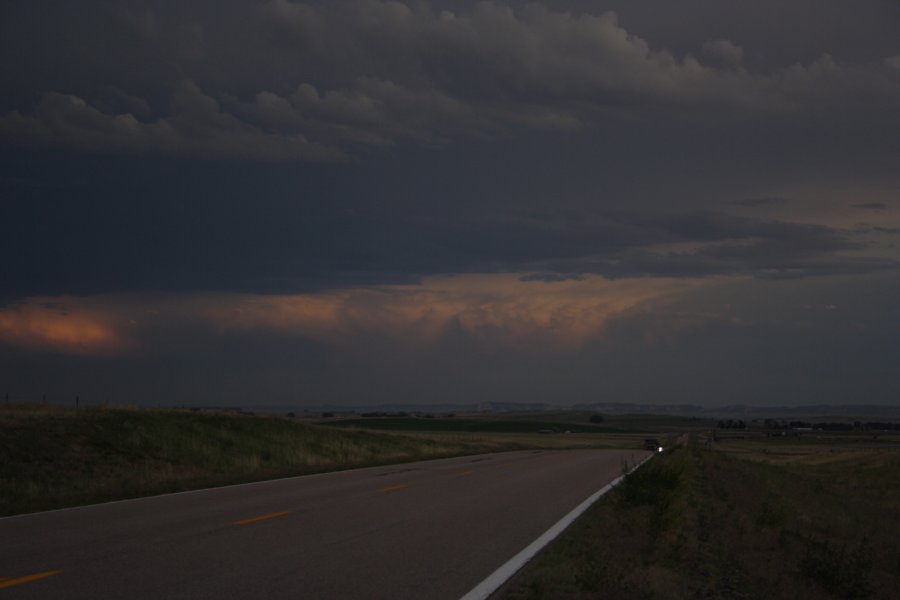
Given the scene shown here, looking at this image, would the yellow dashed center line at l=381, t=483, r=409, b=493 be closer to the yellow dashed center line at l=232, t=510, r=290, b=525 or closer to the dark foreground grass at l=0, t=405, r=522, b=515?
the dark foreground grass at l=0, t=405, r=522, b=515

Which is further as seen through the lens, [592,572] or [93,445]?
[93,445]

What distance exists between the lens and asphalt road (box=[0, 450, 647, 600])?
9047 millimetres

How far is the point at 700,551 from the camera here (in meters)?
12.9

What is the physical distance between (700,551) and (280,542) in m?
5.91

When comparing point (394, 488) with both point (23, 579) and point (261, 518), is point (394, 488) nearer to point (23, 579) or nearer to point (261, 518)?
point (261, 518)

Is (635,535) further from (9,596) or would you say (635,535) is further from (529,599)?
(9,596)

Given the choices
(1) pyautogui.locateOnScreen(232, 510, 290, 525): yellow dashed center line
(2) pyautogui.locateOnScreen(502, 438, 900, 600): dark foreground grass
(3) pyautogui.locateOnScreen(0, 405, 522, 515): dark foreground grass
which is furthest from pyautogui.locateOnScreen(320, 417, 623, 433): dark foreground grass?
(1) pyautogui.locateOnScreen(232, 510, 290, 525): yellow dashed center line

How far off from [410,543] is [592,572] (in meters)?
3.18

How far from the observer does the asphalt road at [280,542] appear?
9.05 metres

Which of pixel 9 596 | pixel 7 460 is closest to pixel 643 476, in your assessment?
pixel 9 596

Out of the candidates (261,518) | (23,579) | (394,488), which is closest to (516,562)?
(261,518)

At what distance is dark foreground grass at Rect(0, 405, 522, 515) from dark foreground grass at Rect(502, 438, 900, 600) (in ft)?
32.9

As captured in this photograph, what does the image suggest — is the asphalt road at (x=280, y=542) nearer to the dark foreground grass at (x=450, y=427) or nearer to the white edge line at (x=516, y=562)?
the white edge line at (x=516, y=562)

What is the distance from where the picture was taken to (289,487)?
2088 centimetres
